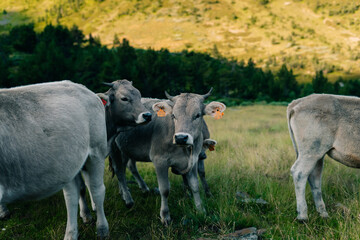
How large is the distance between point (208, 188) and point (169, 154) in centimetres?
140

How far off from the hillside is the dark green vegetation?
39.9 meters

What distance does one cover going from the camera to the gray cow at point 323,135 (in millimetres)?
4148

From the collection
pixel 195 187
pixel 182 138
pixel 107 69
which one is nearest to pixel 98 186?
pixel 182 138

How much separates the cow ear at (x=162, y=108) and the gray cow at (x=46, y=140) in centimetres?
110

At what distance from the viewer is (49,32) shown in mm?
37812

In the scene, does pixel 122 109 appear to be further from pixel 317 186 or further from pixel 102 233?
pixel 317 186

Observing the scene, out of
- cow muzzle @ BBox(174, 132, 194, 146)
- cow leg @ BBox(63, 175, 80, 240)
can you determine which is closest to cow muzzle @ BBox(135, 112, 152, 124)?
cow muzzle @ BBox(174, 132, 194, 146)

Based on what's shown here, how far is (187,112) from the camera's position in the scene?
4.30 m

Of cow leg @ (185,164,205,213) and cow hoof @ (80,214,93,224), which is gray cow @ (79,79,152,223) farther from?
cow leg @ (185,164,205,213)

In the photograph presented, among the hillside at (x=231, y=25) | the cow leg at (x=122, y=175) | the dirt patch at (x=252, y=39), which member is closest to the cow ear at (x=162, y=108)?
the cow leg at (x=122, y=175)

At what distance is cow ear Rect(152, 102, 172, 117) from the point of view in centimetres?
451

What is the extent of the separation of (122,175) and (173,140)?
152cm

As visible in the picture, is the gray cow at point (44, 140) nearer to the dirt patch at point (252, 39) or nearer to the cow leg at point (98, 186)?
the cow leg at point (98, 186)

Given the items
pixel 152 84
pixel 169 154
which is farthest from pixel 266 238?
pixel 152 84
